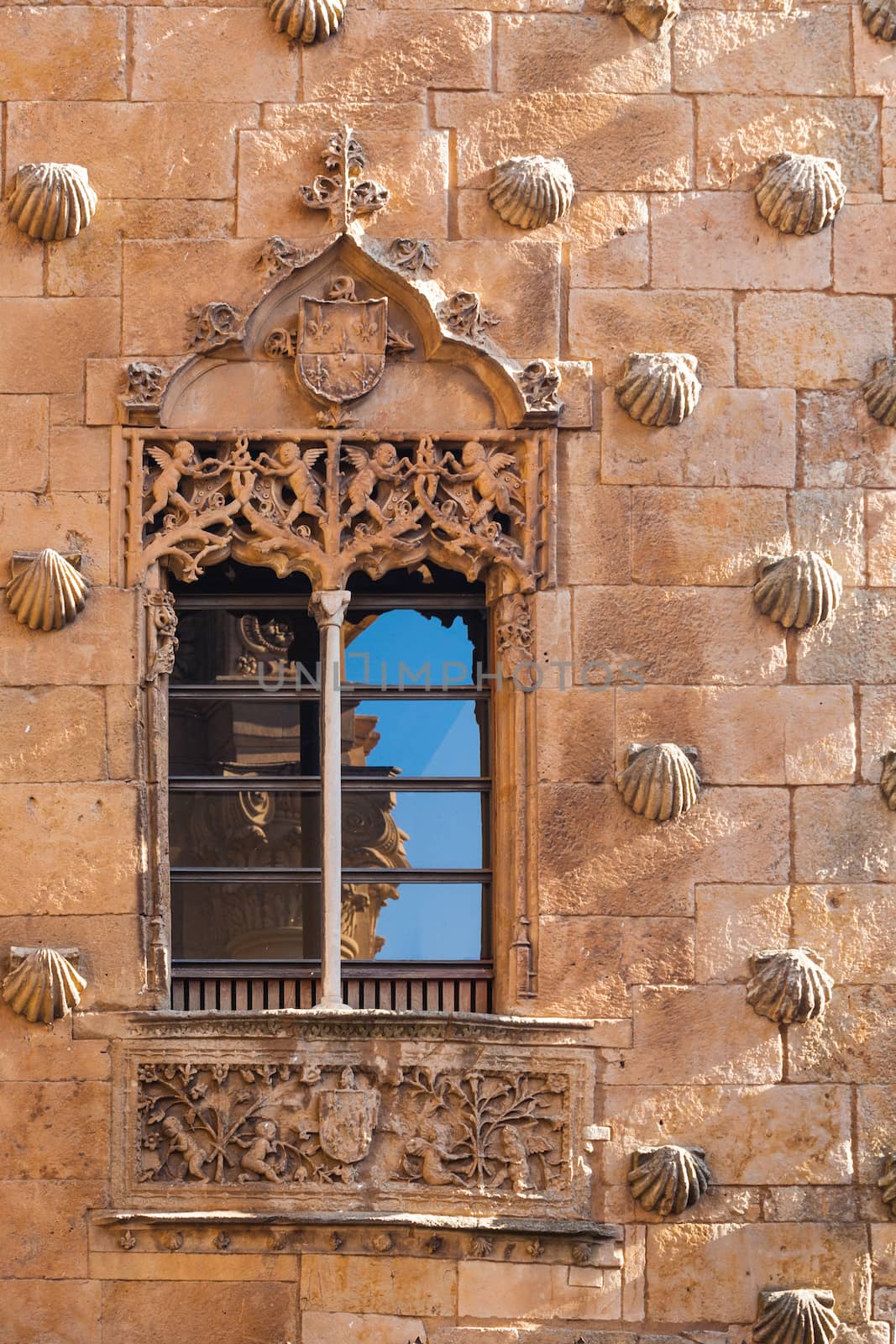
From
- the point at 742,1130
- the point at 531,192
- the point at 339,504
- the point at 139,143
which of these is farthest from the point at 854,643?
the point at 139,143

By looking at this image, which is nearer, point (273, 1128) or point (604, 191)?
point (273, 1128)

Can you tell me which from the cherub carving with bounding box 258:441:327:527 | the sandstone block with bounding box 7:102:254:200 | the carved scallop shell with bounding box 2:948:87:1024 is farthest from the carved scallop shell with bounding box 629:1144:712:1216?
the sandstone block with bounding box 7:102:254:200

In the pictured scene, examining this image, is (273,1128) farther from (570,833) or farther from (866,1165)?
(866,1165)

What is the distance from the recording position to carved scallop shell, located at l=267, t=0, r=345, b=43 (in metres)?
10.8

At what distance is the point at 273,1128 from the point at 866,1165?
2161 mm

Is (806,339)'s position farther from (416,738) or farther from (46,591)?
(46,591)

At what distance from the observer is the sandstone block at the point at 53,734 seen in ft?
33.9

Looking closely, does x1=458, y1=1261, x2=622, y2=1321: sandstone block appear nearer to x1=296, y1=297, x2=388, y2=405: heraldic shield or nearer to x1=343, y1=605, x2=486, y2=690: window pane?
x1=343, y1=605, x2=486, y2=690: window pane

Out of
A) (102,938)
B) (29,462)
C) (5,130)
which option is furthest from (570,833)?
(5,130)

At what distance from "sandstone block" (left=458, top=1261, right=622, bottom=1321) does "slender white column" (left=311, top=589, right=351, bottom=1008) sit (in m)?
1.12

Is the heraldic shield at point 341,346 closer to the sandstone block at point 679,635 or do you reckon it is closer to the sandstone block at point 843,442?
the sandstone block at point 679,635

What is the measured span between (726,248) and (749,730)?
74.9 inches

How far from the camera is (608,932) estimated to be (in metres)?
10.3

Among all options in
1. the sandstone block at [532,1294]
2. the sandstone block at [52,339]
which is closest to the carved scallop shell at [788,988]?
the sandstone block at [532,1294]
